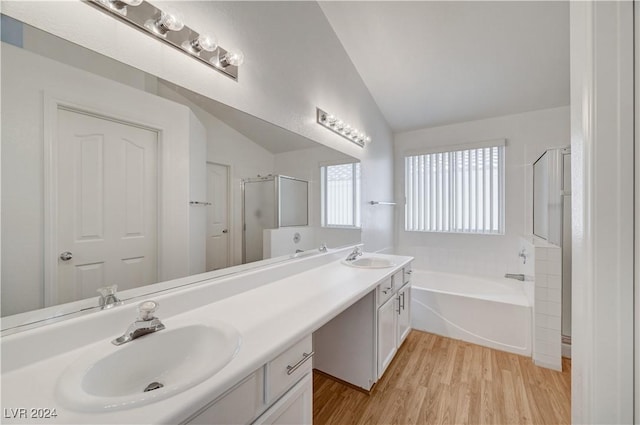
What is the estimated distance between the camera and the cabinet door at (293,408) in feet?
2.77

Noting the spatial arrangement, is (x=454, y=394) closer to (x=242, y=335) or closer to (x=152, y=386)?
(x=242, y=335)

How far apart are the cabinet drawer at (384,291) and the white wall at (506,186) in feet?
6.02

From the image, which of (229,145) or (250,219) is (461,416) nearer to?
(250,219)

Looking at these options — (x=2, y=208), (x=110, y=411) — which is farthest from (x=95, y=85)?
(x=110, y=411)

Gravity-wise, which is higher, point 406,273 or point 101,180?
point 101,180

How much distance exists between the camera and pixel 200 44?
1.16 meters

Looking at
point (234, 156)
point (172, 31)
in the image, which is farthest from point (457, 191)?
point (172, 31)

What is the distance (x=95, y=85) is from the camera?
34.4 inches

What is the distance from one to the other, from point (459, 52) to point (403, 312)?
2.34 metres

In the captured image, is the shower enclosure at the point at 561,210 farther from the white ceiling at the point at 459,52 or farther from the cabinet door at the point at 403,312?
the cabinet door at the point at 403,312

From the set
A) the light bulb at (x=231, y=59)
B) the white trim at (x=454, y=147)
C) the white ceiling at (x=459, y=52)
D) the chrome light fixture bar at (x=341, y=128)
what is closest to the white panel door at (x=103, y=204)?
the light bulb at (x=231, y=59)

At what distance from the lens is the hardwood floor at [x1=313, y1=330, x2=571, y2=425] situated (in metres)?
1.53

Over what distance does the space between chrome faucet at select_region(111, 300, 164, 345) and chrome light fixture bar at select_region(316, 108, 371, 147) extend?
1720mm

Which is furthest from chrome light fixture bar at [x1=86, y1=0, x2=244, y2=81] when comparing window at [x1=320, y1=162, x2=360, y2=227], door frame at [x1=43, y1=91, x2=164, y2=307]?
window at [x1=320, y1=162, x2=360, y2=227]
